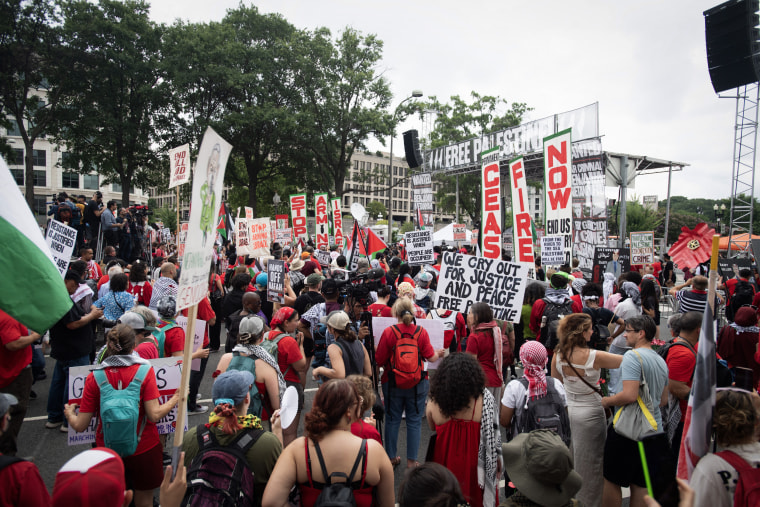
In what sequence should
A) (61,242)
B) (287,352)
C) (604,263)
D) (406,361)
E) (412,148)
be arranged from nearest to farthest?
1. (287,352)
2. (406,361)
3. (61,242)
4. (604,263)
5. (412,148)

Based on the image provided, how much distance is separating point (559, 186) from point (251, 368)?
6437mm

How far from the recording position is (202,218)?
2.60m

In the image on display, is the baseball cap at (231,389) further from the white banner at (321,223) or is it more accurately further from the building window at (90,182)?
the building window at (90,182)

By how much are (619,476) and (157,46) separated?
3367 centimetres

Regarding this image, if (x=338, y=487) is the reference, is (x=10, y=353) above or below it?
above

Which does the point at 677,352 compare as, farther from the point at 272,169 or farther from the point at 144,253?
the point at 272,169

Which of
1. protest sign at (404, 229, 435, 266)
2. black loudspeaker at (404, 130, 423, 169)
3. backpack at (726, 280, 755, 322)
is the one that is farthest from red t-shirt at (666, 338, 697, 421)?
black loudspeaker at (404, 130, 423, 169)

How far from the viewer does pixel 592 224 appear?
1609 cm

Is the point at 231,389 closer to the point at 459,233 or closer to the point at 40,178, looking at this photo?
the point at 459,233

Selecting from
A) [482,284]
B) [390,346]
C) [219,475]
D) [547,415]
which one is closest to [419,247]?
[482,284]

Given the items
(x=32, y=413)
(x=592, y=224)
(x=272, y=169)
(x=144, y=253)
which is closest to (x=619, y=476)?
(x=32, y=413)

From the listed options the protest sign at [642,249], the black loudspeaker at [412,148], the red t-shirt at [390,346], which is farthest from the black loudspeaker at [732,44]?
the red t-shirt at [390,346]

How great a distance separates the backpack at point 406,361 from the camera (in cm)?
458

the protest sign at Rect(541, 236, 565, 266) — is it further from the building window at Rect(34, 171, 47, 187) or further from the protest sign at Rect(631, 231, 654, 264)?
the building window at Rect(34, 171, 47, 187)
